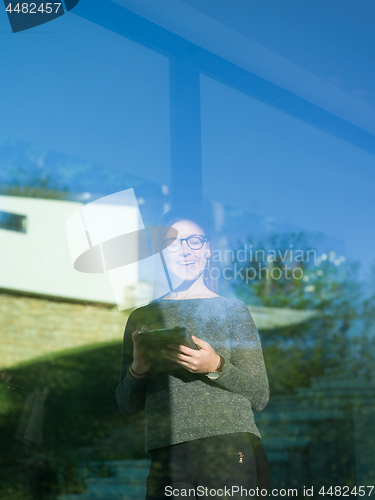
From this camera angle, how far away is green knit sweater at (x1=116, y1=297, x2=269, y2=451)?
922 mm

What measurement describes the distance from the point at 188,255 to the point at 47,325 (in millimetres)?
1219

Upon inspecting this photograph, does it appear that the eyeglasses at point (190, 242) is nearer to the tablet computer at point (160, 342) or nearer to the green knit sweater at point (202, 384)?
the green knit sweater at point (202, 384)

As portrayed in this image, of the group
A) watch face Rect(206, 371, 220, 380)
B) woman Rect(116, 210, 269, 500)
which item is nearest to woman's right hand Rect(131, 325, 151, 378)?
woman Rect(116, 210, 269, 500)

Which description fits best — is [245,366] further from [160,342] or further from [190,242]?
[190,242]

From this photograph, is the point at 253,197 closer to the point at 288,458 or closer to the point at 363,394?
the point at 363,394

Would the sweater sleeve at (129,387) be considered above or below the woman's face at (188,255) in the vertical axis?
below

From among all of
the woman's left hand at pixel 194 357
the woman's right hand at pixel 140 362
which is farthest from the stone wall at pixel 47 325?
the woman's left hand at pixel 194 357

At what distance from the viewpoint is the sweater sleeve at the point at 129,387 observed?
1017 millimetres

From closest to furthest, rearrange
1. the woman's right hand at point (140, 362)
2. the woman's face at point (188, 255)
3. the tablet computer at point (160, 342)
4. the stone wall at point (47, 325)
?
A: the tablet computer at point (160, 342)
the woman's right hand at point (140, 362)
the woman's face at point (188, 255)
the stone wall at point (47, 325)

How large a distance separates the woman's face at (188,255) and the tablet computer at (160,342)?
11.2 inches

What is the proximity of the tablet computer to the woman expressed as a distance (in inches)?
0.7

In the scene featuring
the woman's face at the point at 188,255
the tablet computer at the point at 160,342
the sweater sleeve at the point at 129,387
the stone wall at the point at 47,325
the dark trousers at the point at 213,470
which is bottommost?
the dark trousers at the point at 213,470

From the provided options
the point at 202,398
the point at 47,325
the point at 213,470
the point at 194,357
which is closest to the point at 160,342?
the point at 194,357

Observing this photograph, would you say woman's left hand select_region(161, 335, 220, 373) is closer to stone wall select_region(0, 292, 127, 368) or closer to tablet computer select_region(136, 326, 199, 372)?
tablet computer select_region(136, 326, 199, 372)
